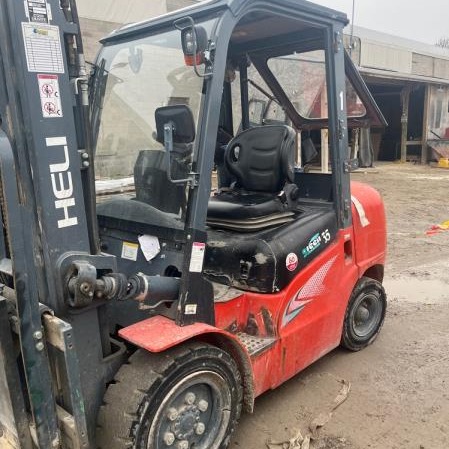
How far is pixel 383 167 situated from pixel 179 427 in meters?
19.6

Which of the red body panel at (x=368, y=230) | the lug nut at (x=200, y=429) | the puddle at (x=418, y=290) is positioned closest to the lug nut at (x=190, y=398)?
the lug nut at (x=200, y=429)

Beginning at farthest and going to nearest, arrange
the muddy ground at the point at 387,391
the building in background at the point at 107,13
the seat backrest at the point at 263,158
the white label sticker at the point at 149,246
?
1. the building in background at the point at 107,13
2. the seat backrest at the point at 263,158
3. the muddy ground at the point at 387,391
4. the white label sticker at the point at 149,246

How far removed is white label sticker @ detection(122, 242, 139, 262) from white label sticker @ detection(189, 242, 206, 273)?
48cm

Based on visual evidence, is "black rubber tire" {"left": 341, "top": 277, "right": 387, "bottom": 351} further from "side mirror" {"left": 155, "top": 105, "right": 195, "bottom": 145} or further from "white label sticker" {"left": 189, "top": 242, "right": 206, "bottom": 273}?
"side mirror" {"left": 155, "top": 105, "right": 195, "bottom": 145}

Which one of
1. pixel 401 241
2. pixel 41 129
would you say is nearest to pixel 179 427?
pixel 41 129

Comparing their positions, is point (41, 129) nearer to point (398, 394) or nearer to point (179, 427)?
point (179, 427)

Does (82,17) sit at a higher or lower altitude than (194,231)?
higher

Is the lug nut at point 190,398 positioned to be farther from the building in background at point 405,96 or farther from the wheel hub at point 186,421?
the building in background at point 405,96

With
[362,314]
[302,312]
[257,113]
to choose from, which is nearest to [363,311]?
[362,314]

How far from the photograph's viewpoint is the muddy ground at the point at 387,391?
3.06 m

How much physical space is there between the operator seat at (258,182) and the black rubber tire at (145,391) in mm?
1041

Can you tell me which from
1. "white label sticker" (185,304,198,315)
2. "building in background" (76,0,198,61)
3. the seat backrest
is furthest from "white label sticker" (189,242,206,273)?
"building in background" (76,0,198,61)

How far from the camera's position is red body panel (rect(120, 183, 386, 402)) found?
2.60 m

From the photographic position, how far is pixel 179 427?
8.21 feet
